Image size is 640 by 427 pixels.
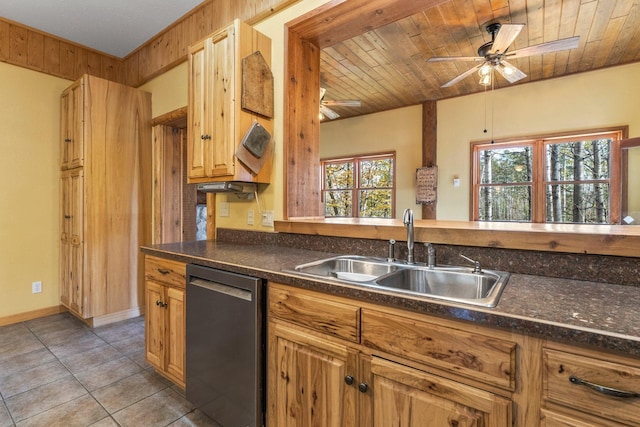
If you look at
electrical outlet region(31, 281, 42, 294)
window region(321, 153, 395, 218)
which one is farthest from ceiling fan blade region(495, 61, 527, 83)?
electrical outlet region(31, 281, 42, 294)

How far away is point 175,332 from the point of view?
183 centimetres

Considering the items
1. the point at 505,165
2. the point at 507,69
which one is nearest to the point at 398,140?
the point at 505,165

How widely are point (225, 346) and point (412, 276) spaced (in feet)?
Result: 3.13

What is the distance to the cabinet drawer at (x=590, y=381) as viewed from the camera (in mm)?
707

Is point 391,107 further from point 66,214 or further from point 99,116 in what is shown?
point 66,214

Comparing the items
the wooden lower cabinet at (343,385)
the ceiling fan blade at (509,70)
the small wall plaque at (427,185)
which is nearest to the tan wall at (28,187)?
the wooden lower cabinet at (343,385)

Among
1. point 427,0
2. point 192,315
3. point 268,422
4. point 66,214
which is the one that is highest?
point 427,0

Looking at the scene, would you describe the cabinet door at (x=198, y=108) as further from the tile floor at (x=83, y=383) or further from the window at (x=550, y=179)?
the window at (x=550, y=179)

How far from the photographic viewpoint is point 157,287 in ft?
6.35

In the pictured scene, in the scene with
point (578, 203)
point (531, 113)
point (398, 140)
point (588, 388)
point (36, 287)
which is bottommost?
point (36, 287)

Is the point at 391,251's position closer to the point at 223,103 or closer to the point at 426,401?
the point at 426,401

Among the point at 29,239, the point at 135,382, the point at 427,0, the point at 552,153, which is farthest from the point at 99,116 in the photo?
the point at 552,153

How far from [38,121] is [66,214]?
3.26 feet

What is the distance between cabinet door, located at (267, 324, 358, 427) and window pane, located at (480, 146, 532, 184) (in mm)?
4486
